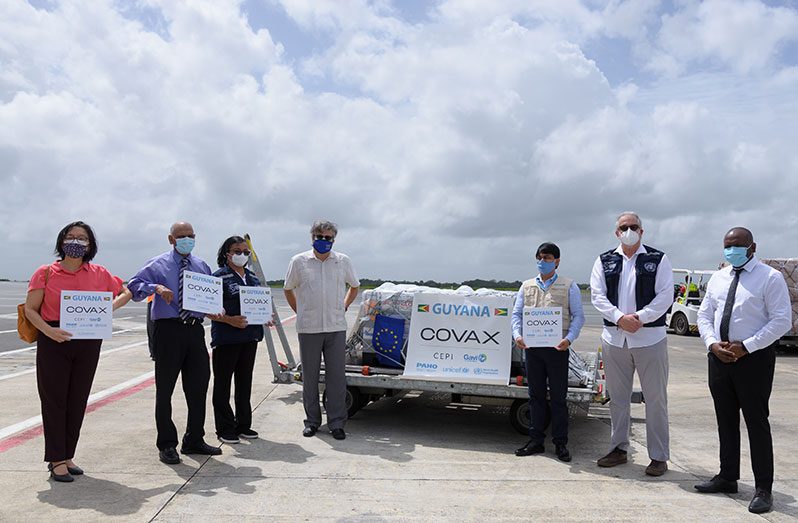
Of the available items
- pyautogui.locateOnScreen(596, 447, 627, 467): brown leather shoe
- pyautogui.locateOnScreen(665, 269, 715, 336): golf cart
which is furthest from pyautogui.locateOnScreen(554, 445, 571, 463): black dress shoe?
pyautogui.locateOnScreen(665, 269, 715, 336): golf cart

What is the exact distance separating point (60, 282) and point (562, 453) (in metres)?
4.52

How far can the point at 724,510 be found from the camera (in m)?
5.16

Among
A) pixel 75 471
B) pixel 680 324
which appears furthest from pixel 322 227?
pixel 680 324

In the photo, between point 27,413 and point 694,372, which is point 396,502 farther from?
point 694,372

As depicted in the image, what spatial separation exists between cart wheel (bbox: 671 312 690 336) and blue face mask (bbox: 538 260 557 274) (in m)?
18.8

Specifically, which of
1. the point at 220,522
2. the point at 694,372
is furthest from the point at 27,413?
the point at 694,372

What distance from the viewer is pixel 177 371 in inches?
246

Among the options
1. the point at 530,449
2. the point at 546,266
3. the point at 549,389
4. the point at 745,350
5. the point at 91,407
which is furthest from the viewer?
the point at 91,407

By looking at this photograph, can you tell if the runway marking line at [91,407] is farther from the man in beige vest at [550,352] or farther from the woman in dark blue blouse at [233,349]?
the man in beige vest at [550,352]

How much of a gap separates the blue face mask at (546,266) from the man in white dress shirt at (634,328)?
1.66 ft

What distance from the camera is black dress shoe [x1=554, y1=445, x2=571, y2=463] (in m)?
6.52

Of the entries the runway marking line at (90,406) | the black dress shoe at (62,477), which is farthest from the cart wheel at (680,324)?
the black dress shoe at (62,477)

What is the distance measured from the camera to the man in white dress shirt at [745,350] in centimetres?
535

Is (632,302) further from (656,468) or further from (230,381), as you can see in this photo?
(230,381)
